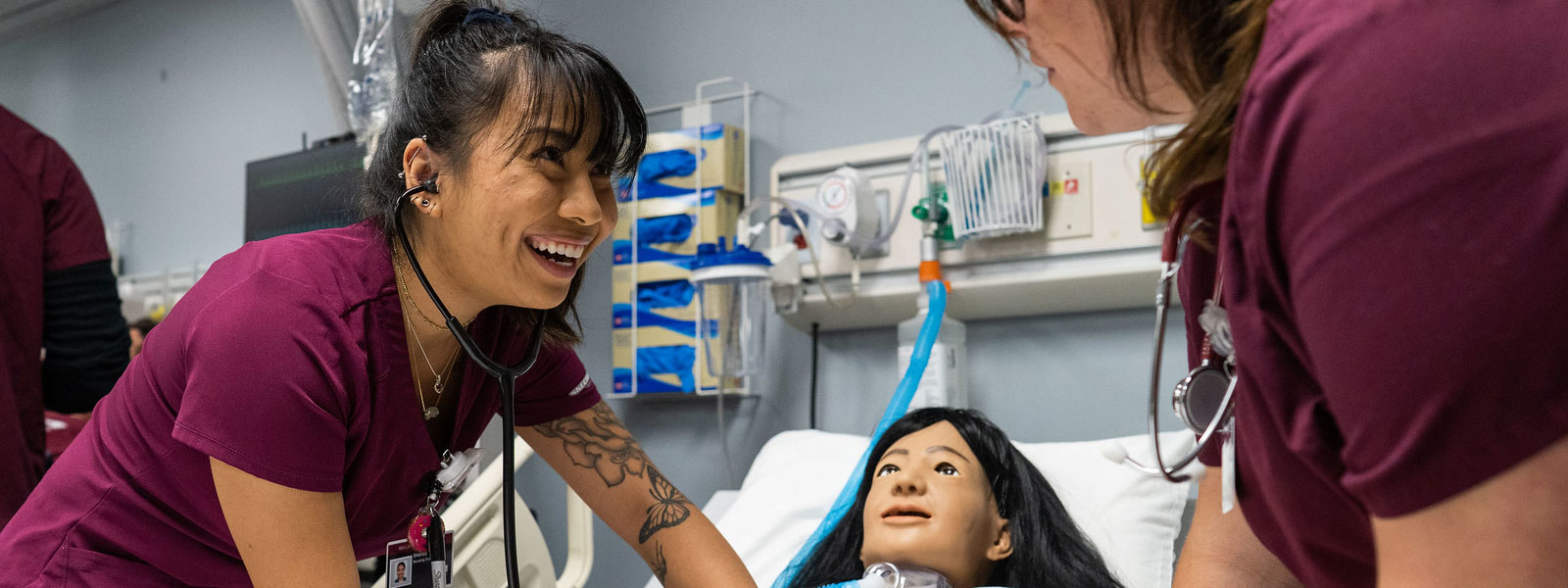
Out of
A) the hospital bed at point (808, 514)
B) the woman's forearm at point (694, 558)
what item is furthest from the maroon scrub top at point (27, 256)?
the woman's forearm at point (694, 558)

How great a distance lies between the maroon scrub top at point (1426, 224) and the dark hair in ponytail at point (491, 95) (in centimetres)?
83

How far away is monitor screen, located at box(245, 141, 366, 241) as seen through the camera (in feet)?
8.52

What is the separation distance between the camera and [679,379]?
97.2 inches

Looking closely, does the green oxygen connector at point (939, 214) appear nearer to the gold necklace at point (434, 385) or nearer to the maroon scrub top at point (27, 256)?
the gold necklace at point (434, 385)

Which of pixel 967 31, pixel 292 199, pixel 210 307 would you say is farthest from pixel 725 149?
pixel 210 307

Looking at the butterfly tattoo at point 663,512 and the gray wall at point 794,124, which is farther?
the gray wall at point 794,124

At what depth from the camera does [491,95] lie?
1.14 metres

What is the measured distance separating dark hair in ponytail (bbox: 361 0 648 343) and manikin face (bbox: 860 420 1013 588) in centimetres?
71

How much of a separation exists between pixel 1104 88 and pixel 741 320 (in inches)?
67.1

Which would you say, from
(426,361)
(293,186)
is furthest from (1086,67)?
(293,186)

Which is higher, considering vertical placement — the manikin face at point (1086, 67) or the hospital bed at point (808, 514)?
the manikin face at point (1086, 67)

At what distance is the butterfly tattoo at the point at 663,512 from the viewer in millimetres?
1343

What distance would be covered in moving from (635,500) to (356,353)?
0.44m

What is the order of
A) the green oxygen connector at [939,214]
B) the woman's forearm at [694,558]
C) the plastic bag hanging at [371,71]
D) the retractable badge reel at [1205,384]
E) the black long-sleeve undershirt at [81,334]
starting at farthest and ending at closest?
the plastic bag hanging at [371,71] < the green oxygen connector at [939,214] < the black long-sleeve undershirt at [81,334] < the woman's forearm at [694,558] < the retractable badge reel at [1205,384]
